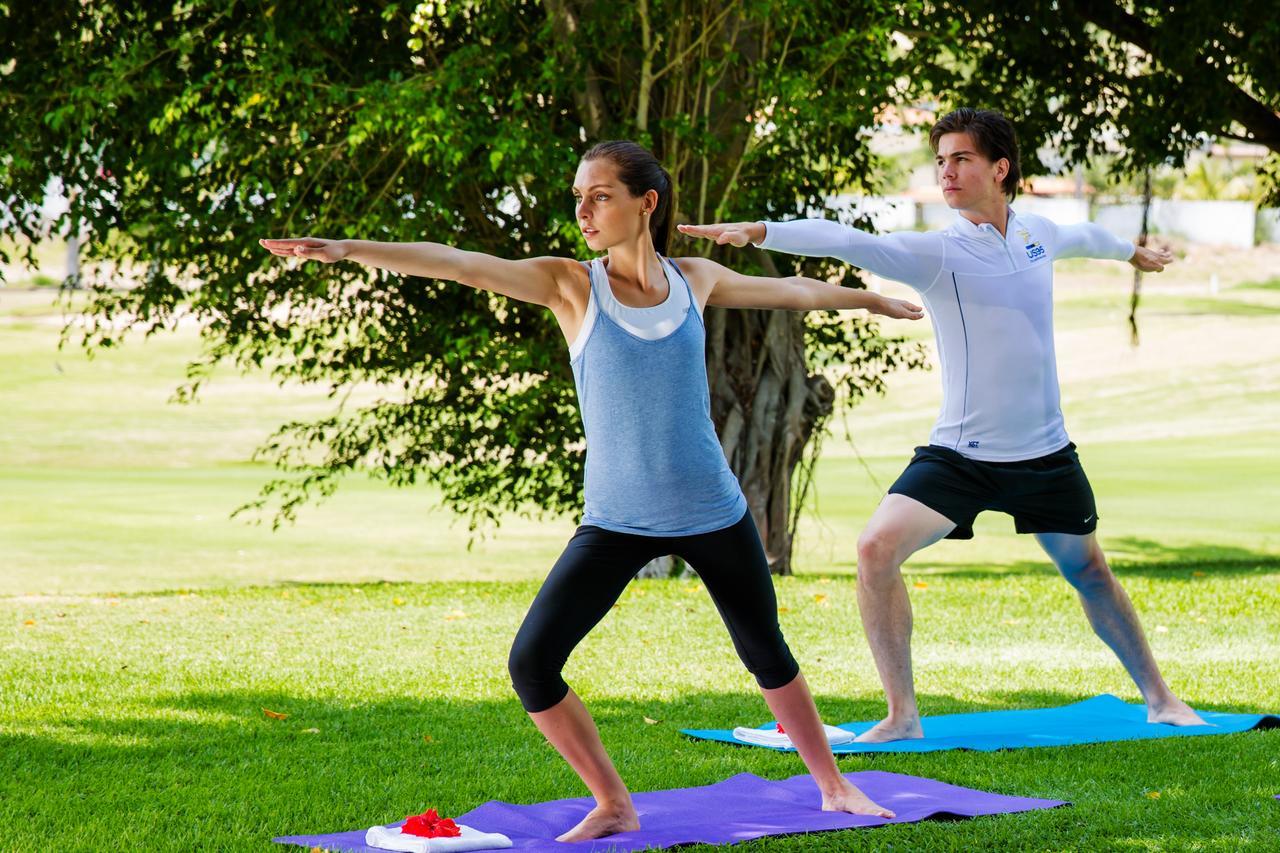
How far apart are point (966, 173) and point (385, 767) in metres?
2.89

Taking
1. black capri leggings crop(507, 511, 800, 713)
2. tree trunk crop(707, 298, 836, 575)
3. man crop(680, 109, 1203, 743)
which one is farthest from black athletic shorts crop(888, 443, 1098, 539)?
tree trunk crop(707, 298, 836, 575)

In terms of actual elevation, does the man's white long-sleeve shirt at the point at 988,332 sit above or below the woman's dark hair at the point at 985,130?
below

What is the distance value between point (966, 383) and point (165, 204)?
9.01m

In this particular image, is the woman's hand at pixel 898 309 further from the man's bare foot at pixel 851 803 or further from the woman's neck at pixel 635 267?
the man's bare foot at pixel 851 803


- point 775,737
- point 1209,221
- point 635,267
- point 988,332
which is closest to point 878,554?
point 775,737

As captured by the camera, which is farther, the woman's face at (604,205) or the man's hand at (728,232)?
the man's hand at (728,232)

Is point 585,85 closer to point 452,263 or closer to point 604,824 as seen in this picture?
point 452,263

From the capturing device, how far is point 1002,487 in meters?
5.57

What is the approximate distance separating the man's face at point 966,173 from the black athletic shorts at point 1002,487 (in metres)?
0.89

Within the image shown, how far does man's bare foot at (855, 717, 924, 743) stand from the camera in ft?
18.5

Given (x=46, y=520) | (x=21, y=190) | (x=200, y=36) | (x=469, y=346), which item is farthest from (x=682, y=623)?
(x=46, y=520)

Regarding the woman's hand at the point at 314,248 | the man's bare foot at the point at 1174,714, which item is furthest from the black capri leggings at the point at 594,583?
the man's bare foot at the point at 1174,714

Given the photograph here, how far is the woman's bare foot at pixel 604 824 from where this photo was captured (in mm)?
4270

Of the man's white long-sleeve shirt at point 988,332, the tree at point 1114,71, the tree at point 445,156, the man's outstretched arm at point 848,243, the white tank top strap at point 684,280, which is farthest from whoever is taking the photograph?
the tree at point 1114,71
